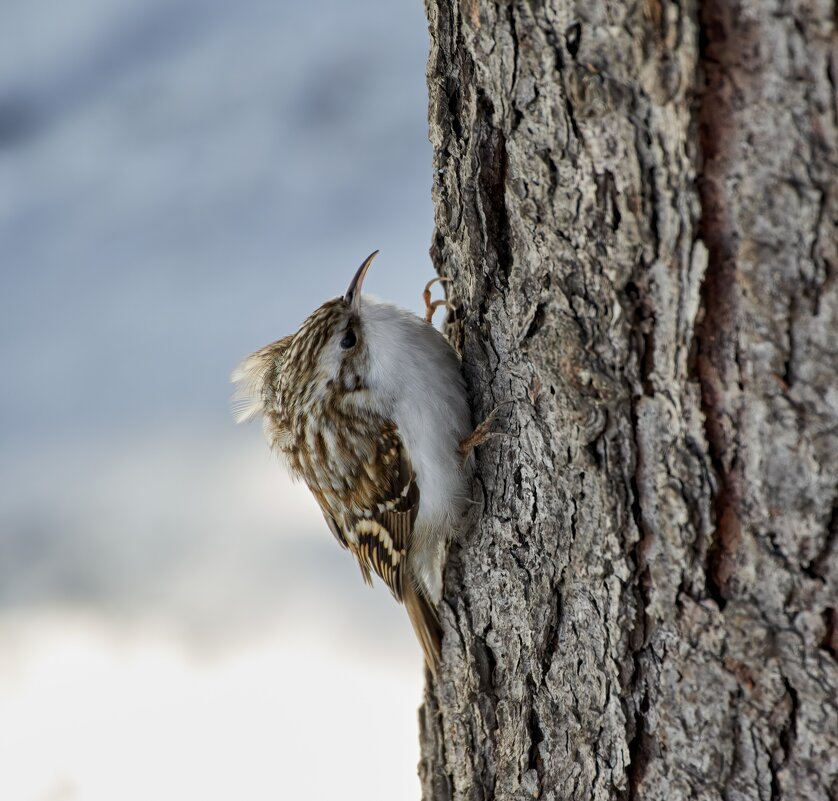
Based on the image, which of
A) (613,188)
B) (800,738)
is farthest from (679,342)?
(800,738)

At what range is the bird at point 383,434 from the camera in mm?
1826

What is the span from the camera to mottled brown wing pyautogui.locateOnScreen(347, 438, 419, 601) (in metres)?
1.99

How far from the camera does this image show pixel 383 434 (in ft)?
6.55

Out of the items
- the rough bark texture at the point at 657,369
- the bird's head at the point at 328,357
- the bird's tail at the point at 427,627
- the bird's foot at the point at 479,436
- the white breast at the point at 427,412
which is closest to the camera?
the rough bark texture at the point at 657,369

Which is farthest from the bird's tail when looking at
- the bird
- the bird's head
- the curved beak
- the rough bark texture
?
the curved beak

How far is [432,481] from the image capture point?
1.85 metres

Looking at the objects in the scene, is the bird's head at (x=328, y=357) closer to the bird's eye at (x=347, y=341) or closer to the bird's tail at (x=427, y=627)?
the bird's eye at (x=347, y=341)

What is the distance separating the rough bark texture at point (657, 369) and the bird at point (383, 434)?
19cm

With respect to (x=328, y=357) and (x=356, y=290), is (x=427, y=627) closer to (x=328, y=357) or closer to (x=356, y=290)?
(x=328, y=357)

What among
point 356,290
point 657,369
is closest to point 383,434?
point 356,290

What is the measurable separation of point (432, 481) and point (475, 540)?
0.16 metres

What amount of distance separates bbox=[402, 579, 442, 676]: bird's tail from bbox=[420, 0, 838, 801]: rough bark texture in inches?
10.8

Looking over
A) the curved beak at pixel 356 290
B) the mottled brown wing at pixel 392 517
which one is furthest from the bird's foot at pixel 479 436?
the curved beak at pixel 356 290

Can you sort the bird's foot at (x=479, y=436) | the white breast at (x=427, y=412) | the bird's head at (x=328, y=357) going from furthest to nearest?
the bird's head at (x=328, y=357) → the white breast at (x=427, y=412) → the bird's foot at (x=479, y=436)
